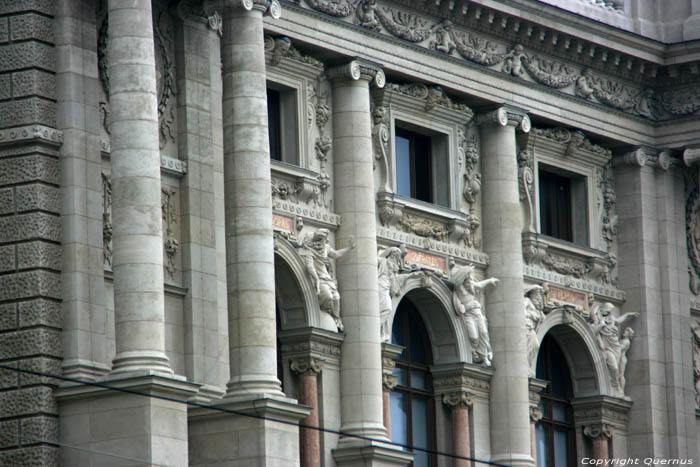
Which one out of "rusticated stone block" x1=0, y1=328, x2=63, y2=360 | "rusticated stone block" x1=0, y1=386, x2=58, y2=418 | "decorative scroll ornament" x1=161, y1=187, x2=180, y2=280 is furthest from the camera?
"decorative scroll ornament" x1=161, y1=187, x2=180, y2=280

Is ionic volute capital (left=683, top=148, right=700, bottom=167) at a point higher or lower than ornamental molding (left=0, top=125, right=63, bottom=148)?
higher

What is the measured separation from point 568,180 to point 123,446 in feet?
58.1

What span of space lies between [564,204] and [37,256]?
16726mm

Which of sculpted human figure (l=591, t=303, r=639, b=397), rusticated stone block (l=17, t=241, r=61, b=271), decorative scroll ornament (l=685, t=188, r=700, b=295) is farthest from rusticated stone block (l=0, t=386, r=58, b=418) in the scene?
decorative scroll ornament (l=685, t=188, r=700, b=295)

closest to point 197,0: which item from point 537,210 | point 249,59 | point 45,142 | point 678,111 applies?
point 249,59

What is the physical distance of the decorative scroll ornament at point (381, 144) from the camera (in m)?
45.8

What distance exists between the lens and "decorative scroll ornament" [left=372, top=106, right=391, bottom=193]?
45781 millimetres

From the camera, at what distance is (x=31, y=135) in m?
38.2

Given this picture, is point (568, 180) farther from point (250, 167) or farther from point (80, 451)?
point (80, 451)

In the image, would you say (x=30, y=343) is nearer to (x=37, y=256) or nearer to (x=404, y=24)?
(x=37, y=256)

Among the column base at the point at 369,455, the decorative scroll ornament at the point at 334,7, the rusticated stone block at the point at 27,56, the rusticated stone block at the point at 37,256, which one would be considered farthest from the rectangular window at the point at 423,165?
the rusticated stone block at the point at 37,256

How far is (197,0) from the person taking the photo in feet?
135

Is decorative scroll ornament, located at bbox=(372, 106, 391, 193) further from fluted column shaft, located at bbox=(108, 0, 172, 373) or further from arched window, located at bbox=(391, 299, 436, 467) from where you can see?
fluted column shaft, located at bbox=(108, 0, 172, 373)

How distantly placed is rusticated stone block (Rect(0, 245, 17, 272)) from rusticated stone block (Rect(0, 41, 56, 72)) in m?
3.04
